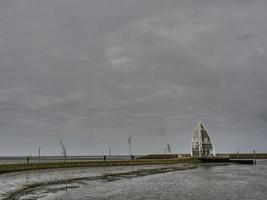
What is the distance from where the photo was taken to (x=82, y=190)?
42969mm

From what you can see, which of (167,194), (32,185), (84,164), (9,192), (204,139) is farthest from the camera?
(204,139)

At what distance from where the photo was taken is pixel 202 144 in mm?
166000

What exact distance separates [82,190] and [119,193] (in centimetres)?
480

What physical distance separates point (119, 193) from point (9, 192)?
12.1 m

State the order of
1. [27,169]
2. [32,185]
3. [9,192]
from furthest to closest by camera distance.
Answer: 1. [27,169]
2. [32,185]
3. [9,192]

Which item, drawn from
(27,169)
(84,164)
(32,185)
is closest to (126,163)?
(84,164)

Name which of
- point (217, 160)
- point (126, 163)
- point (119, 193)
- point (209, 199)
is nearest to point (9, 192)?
point (119, 193)

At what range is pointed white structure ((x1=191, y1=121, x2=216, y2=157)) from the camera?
165500mm

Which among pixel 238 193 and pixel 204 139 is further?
pixel 204 139

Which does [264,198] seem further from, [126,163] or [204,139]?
[204,139]

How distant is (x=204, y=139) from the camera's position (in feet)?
545

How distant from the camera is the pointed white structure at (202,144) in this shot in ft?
543

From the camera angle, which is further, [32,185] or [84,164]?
[84,164]

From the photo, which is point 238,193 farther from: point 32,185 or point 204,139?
point 204,139
